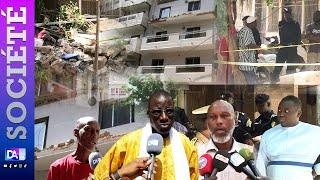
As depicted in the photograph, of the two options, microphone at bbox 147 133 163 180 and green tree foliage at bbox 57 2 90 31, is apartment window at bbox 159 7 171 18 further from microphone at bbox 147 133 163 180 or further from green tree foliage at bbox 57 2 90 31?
microphone at bbox 147 133 163 180

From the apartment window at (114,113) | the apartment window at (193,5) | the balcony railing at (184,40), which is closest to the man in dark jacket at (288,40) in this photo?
the balcony railing at (184,40)

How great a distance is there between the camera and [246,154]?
4461mm

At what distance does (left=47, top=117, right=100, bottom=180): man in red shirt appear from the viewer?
188 inches

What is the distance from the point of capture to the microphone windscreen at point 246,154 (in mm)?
4422

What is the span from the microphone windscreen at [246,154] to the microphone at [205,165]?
0.28m

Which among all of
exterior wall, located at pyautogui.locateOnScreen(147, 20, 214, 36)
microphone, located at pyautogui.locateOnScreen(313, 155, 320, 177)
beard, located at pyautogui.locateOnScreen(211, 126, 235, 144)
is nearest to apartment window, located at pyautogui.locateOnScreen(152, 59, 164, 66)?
exterior wall, located at pyautogui.locateOnScreen(147, 20, 214, 36)

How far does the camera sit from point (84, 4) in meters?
4.82

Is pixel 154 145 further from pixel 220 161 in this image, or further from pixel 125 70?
pixel 125 70

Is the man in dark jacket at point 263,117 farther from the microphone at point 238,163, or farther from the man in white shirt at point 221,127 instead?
the microphone at point 238,163

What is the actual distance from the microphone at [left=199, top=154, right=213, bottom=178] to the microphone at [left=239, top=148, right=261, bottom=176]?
0.29 meters

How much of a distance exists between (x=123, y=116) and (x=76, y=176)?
Answer: 0.64 meters

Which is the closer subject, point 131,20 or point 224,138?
point 224,138

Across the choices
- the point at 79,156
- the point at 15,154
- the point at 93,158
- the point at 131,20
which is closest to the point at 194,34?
the point at 131,20

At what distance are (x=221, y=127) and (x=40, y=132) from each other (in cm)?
152
